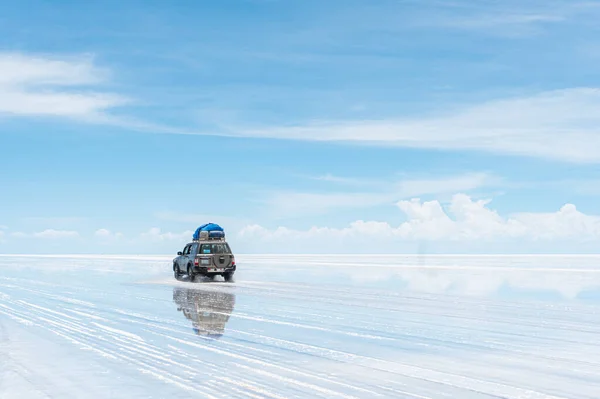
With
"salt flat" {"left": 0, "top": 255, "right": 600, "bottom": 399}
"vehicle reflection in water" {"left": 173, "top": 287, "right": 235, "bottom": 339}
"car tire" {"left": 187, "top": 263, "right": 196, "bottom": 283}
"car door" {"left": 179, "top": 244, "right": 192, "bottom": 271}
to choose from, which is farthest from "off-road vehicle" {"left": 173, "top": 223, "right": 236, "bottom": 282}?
"salt flat" {"left": 0, "top": 255, "right": 600, "bottom": 399}

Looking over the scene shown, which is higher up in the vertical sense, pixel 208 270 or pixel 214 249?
pixel 214 249

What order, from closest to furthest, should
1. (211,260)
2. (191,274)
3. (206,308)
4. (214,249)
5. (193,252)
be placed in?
1. (206,308)
2. (211,260)
3. (214,249)
4. (191,274)
5. (193,252)

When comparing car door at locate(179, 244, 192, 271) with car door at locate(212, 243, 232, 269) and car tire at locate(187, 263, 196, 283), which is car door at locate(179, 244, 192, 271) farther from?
car door at locate(212, 243, 232, 269)

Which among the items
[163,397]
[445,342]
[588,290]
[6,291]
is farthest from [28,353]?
[588,290]

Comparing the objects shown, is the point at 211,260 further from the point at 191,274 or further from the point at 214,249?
the point at 191,274

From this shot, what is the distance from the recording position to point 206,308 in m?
20.0

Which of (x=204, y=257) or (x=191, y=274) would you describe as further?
(x=191, y=274)

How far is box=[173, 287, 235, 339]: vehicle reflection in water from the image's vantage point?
15.0 m

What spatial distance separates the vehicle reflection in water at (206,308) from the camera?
1505 centimetres

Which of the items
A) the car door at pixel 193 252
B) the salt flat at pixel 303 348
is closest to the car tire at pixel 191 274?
the car door at pixel 193 252

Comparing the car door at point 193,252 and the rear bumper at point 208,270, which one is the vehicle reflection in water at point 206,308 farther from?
the car door at point 193,252

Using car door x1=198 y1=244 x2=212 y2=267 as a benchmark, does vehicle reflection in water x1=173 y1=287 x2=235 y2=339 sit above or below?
below

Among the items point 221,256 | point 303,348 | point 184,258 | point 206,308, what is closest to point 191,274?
point 221,256

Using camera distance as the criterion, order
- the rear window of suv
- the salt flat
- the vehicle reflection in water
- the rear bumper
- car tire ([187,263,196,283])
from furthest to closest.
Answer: car tire ([187,263,196,283])
the rear window of suv
the rear bumper
the vehicle reflection in water
the salt flat
